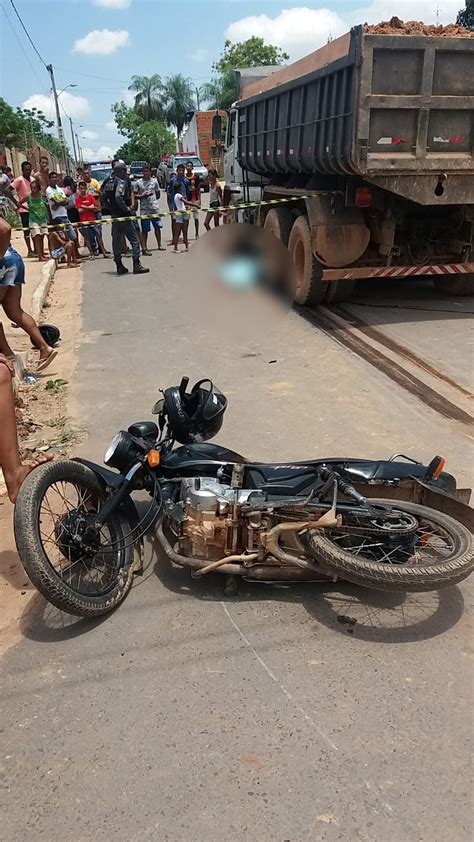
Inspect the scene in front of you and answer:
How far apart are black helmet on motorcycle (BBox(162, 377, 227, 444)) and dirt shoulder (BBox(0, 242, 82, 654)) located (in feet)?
3.46

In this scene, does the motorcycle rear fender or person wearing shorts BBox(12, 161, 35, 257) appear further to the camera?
person wearing shorts BBox(12, 161, 35, 257)

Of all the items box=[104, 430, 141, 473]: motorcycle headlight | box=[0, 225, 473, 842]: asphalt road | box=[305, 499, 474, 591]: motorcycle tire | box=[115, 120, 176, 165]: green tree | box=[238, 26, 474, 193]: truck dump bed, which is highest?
box=[115, 120, 176, 165]: green tree

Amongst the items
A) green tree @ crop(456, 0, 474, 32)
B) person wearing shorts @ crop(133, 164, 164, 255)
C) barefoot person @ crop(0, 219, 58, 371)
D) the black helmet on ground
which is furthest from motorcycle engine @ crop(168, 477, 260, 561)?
green tree @ crop(456, 0, 474, 32)

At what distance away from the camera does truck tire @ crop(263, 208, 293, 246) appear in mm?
9150

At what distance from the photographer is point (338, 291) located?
8.52 metres

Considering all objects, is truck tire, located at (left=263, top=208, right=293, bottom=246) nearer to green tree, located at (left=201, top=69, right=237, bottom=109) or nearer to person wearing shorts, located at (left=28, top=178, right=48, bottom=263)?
person wearing shorts, located at (left=28, top=178, right=48, bottom=263)

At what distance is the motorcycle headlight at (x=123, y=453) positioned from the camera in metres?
3.09

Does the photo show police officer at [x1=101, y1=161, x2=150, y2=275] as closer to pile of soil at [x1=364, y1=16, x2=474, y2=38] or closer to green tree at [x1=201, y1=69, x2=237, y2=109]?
pile of soil at [x1=364, y1=16, x2=474, y2=38]

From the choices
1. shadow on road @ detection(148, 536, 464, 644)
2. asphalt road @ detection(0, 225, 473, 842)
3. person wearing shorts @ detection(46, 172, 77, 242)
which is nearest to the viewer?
asphalt road @ detection(0, 225, 473, 842)

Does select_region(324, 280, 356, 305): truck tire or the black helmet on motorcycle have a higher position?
the black helmet on motorcycle

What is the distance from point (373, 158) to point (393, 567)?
528 cm

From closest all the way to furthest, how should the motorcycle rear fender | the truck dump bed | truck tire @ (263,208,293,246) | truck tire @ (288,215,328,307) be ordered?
the motorcycle rear fender < the truck dump bed < truck tire @ (288,215,328,307) < truck tire @ (263,208,293,246)

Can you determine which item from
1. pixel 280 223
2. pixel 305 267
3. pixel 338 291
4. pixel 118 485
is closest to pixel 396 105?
pixel 305 267

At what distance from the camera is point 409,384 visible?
18.2ft
